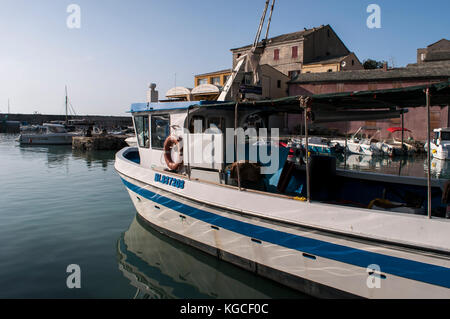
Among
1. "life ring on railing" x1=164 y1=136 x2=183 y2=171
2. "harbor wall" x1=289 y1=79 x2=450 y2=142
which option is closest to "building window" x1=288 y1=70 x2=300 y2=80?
"harbor wall" x1=289 y1=79 x2=450 y2=142

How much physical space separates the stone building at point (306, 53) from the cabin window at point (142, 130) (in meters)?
35.8

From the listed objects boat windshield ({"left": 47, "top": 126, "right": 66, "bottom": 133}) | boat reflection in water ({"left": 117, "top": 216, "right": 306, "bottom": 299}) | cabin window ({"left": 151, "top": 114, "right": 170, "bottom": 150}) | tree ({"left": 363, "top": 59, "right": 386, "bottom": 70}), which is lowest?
boat reflection in water ({"left": 117, "top": 216, "right": 306, "bottom": 299})

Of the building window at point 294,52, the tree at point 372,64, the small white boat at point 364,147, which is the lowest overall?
the small white boat at point 364,147

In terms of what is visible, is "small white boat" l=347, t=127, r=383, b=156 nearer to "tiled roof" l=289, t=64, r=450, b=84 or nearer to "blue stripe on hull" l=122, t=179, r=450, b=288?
"tiled roof" l=289, t=64, r=450, b=84

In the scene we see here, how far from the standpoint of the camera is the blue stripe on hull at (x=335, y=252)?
11.3 feet

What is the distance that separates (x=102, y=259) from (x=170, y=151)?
2.59 metres

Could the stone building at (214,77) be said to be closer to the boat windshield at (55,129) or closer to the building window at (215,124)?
the boat windshield at (55,129)

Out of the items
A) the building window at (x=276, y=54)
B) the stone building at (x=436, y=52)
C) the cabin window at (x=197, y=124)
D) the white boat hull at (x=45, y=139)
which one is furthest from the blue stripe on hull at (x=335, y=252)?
the stone building at (x=436, y=52)

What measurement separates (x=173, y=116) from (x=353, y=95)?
4.00 metres

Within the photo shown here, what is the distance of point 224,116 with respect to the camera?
650 centimetres

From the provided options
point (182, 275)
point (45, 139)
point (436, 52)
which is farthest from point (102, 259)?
point (436, 52)

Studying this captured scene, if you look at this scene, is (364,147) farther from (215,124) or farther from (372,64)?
(372,64)

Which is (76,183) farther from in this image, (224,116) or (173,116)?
(224,116)

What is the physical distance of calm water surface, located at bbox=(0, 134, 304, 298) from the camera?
5043mm
